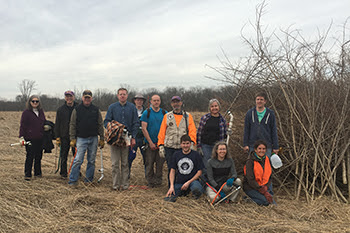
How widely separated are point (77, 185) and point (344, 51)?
5.16 m

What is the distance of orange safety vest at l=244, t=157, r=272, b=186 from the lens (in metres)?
4.21

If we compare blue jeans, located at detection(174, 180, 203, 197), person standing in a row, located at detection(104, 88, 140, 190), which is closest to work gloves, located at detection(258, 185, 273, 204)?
blue jeans, located at detection(174, 180, 203, 197)

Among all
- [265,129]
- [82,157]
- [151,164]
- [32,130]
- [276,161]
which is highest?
[265,129]

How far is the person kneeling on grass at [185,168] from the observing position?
4488mm

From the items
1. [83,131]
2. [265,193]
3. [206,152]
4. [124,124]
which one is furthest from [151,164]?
[265,193]

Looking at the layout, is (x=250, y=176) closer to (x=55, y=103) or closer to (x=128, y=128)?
(x=128, y=128)

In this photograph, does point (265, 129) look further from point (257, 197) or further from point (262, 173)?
point (257, 197)

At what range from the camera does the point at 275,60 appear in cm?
504

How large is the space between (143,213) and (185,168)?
3.66 feet

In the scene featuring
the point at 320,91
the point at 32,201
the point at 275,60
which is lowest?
the point at 32,201

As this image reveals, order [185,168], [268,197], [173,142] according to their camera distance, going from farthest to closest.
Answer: [173,142] < [185,168] < [268,197]

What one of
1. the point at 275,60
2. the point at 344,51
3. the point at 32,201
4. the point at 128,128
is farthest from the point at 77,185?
the point at 344,51

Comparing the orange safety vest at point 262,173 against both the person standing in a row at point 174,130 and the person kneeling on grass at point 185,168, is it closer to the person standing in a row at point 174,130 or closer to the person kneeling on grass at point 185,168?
the person kneeling on grass at point 185,168

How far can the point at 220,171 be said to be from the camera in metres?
4.41
